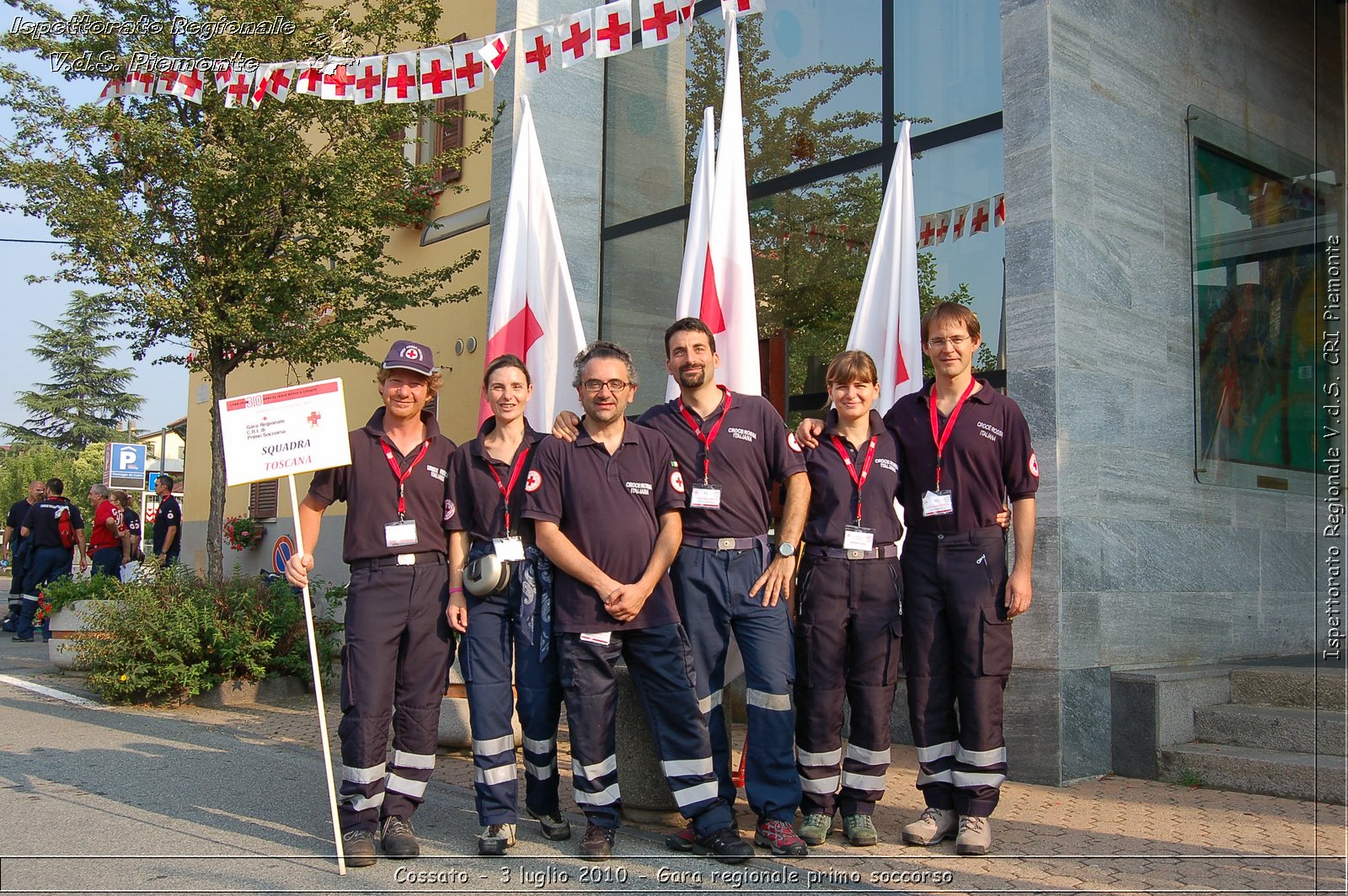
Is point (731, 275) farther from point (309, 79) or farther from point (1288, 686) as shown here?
point (309, 79)

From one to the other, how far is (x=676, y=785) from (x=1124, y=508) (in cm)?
367

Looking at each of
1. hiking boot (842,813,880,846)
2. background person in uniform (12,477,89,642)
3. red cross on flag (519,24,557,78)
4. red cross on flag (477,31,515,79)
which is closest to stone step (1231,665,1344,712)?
hiking boot (842,813,880,846)

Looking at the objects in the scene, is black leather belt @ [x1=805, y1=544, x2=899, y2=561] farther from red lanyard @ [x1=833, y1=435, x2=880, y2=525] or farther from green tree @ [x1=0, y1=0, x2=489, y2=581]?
green tree @ [x1=0, y1=0, x2=489, y2=581]

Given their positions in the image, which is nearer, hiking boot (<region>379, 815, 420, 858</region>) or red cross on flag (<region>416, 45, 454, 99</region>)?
hiking boot (<region>379, 815, 420, 858</region>)

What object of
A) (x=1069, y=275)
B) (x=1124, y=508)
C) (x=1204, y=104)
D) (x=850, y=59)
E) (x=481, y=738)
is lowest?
(x=481, y=738)

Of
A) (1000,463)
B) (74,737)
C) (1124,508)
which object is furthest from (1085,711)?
(74,737)

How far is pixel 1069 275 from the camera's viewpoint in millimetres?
6789

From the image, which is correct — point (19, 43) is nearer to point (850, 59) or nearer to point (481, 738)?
point (850, 59)

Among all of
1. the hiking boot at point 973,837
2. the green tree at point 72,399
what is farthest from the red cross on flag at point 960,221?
the green tree at point 72,399

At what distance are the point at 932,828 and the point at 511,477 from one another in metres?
2.39

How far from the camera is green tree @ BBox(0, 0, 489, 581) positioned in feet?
31.8

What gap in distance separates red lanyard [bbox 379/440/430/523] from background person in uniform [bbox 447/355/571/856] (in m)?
0.15

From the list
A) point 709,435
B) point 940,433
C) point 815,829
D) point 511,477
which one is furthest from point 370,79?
point 815,829

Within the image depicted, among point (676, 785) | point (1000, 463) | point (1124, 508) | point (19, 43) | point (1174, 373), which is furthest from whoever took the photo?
point (19, 43)
